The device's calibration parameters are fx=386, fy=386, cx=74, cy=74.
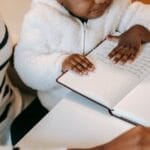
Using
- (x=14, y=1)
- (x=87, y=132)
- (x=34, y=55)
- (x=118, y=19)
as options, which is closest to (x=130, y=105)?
(x=87, y=132)

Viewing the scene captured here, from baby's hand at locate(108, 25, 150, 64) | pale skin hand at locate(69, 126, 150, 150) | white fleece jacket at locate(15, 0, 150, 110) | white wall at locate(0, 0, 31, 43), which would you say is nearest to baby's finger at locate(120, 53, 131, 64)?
baby's hand at locate(108, 25, 150, 64)

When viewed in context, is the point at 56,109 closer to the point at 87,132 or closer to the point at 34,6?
the point at 87,132

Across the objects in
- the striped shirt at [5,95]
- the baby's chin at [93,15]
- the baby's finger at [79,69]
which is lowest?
the striped shirt at [5,95]

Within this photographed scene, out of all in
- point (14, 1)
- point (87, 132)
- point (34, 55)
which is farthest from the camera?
point (14, 1)

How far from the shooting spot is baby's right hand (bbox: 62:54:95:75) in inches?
29.2

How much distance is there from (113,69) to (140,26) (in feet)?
0.66

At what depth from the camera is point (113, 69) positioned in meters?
0.76

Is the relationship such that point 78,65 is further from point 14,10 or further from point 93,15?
point 14,10

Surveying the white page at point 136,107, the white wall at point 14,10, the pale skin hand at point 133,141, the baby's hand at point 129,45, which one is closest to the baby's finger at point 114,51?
the baby's hand at point 129,45

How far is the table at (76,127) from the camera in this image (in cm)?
65

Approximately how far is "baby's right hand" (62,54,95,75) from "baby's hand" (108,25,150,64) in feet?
0.22

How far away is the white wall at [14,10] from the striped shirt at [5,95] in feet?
1.08

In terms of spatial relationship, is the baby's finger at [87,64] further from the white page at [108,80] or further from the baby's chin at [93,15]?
the baby's chin at [93,15]

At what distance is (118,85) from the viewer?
715 millimetres
